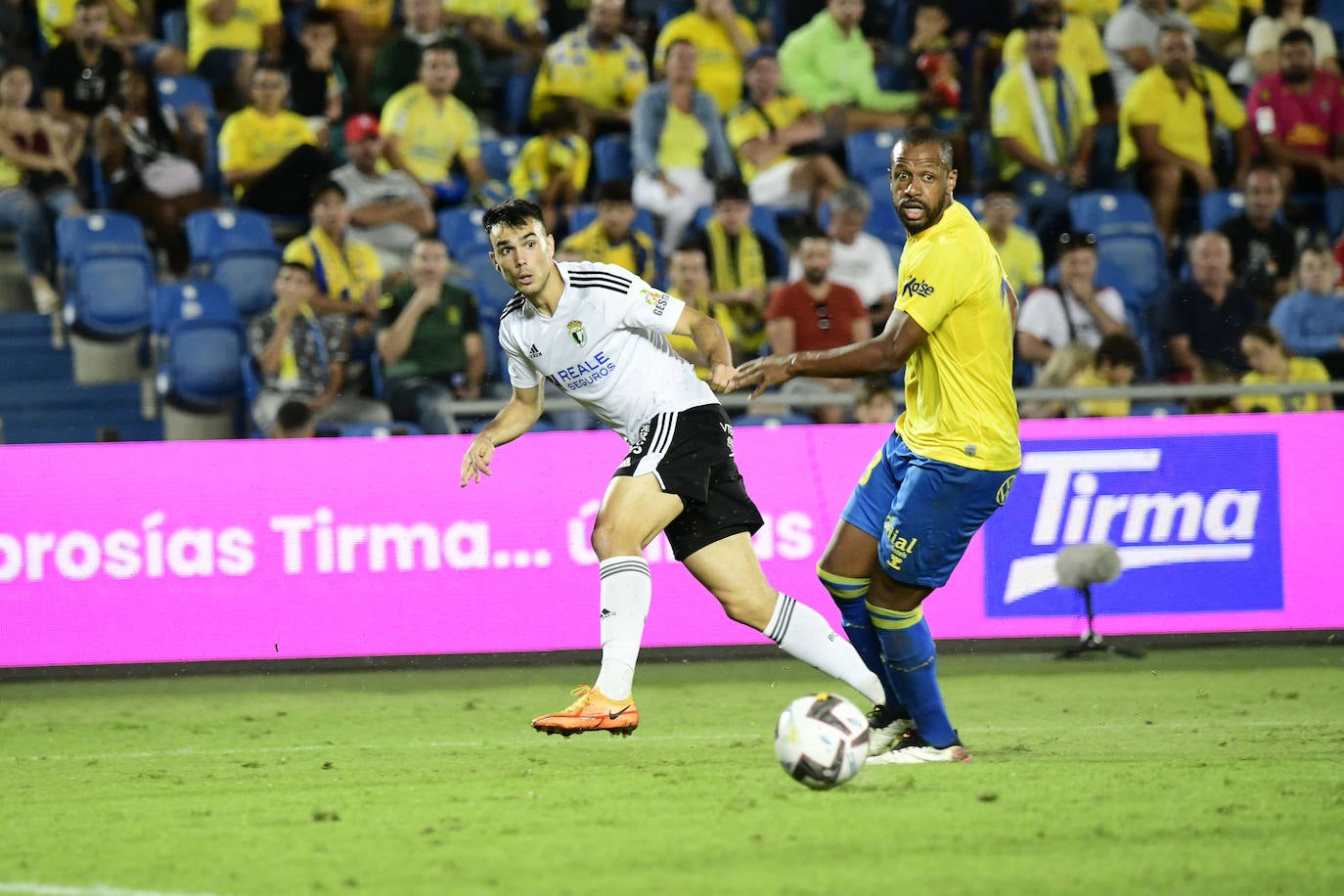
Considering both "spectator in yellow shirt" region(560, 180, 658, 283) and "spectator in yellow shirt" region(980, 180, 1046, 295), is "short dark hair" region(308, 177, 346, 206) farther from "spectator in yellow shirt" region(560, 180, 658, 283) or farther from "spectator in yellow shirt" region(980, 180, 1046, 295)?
"spectator in yellow shirt" region(980, 180, 1046, 295)

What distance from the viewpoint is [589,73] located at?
45.9 feet

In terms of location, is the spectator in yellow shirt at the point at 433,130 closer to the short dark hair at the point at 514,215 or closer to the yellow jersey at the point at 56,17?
the yellow jersey at the point at 56,17

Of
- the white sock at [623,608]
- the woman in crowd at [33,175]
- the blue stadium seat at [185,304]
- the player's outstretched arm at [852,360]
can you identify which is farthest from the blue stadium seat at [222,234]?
the player's outstretched arm at [852,360]

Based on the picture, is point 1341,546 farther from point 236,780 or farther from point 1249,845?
point 236,780

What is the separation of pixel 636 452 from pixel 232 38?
8350mm

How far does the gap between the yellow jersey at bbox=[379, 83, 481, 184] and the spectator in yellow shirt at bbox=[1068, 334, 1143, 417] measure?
199 inches

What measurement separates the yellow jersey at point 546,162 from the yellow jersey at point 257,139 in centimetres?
159

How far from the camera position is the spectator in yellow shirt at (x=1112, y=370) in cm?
1148

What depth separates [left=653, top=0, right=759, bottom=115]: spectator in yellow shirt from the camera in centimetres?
1435

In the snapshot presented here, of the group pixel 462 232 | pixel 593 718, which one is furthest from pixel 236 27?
pixel 593 718

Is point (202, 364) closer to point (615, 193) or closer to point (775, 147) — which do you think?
point (615, 193)

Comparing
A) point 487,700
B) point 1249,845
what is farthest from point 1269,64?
point 1249,845

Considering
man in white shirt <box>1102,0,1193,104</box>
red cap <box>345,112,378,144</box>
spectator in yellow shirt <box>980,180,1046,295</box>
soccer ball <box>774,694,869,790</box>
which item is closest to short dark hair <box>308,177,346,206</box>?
red cap <box>345,112,378,144</box>

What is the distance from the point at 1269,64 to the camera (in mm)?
15133
